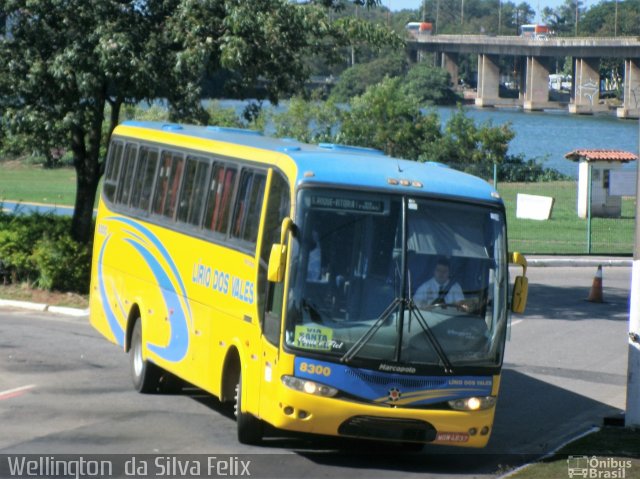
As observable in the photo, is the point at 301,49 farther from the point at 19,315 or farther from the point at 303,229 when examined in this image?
the point at 303,229

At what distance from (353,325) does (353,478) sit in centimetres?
140

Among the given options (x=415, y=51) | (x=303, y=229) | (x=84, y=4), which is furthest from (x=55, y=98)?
(x=415, y=51)

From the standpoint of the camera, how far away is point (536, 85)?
9362cm

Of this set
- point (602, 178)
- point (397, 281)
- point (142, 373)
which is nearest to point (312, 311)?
point (397, 281)

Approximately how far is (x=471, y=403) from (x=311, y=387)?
5.07ft

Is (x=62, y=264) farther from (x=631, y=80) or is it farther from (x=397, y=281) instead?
(x=631, y=80)

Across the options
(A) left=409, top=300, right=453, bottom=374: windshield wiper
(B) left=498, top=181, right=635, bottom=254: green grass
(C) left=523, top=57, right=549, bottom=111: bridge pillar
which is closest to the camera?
(A) left=409, top=300, right=453, bottom=374: windshield wiper

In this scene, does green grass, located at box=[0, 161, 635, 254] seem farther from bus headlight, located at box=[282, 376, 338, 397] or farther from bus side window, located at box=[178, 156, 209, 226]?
bus headlight, located at box=[282, 376, 338, 397]

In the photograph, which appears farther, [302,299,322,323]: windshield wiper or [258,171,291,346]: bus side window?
[258,171,291,346]: bus side window

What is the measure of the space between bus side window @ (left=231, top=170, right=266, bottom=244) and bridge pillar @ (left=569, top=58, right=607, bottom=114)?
73707 mm

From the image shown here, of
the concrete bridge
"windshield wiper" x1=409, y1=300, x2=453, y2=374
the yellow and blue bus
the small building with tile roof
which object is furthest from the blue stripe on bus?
the concrete bridge

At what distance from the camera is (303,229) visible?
10.7 metres

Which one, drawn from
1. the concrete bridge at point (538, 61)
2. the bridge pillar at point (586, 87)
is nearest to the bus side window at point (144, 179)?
the concrete bridge at point (538, 61)

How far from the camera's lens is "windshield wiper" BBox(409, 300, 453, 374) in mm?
10625
